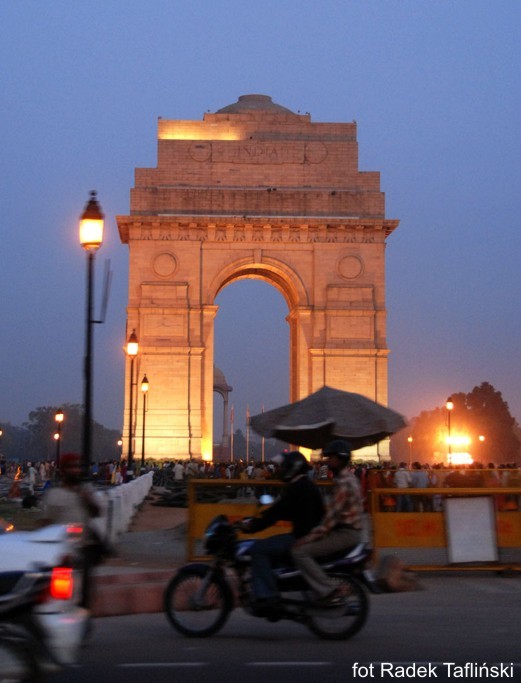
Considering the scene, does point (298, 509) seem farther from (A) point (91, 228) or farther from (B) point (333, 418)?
(B) point (333, 418)

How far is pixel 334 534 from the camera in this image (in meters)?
8.78

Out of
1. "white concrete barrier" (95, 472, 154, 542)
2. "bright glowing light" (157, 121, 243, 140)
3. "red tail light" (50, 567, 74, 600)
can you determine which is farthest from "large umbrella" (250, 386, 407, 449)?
"bright glowing light" (157, 121, 243, 140)

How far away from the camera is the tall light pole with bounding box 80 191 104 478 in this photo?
11039 millimetres

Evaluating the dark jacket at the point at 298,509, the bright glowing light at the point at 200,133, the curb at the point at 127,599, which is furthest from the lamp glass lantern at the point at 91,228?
the bright glowing light at the point at 200,133

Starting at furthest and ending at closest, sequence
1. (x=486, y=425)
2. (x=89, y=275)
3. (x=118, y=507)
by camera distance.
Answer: (x=486, y=425) → (x=118, y=507) → (x=89, y=275)

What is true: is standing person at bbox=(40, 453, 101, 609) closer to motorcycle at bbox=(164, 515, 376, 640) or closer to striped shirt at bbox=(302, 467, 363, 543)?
motorcycle at bbox=(164, 515, 376, 640)

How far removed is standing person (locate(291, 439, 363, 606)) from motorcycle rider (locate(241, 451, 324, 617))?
0.10 metres

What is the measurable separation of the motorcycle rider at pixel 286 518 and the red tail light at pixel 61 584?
2.38 meters

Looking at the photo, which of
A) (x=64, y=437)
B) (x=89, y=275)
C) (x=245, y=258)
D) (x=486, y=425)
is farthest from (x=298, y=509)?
(x=64, y=437)

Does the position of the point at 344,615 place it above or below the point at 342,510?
below

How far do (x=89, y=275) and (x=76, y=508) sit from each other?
335 centimetres

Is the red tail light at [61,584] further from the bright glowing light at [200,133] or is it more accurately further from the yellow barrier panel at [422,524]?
the bright glowing light at [200,133]

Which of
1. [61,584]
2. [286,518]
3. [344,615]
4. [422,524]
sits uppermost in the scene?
[422,524]

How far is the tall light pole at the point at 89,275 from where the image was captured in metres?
11.0
